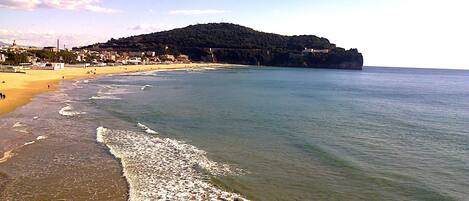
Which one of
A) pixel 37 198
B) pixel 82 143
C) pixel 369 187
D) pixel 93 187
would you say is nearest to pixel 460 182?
pixel 369 187

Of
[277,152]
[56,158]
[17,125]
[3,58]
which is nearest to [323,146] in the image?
[277,152]

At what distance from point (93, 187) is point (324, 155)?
10.9 meters

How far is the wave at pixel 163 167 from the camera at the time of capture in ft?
47.4

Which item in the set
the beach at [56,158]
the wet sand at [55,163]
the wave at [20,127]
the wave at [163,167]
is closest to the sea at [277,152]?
the wave at [163,167]

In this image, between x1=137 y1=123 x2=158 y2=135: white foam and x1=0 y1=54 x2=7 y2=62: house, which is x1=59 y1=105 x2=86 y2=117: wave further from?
x1=0 y1=54 x2=7 y2=62: house

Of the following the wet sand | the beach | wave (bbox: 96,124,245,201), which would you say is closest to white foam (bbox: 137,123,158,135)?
wave (bbox: 96,124,245,201)

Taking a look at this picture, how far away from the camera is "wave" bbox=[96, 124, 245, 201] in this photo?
14438 mm

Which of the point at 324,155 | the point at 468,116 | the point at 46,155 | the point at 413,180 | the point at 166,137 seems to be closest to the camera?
the point at 413,180

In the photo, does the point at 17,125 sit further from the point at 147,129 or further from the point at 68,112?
the point at 147,129

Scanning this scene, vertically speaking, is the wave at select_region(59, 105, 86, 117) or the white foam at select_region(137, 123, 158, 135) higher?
the wave at select_region(59, 105, 86, 117)

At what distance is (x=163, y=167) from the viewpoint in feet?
58.5

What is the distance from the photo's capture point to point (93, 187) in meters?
14.5

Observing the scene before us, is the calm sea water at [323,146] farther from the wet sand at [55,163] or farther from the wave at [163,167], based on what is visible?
the wet sand at [55,163]

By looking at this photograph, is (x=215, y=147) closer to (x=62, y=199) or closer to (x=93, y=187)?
(x=93, y=187)
